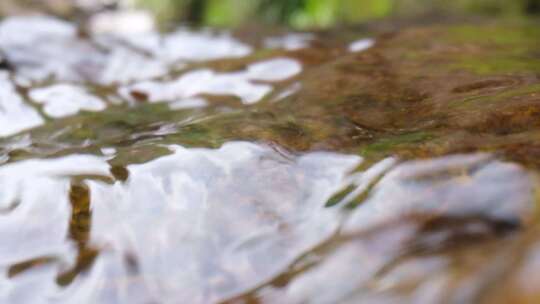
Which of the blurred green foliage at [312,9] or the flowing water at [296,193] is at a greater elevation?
the flowing water at [296,193]

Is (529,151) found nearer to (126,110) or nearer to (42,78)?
(126,110)

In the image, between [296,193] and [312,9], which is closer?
[296,193]

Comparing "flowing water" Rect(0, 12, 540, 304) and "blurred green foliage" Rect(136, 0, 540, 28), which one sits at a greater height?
"flowing water" Rect(0, 12, 540, 304)

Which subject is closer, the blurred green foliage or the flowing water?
the flowing water

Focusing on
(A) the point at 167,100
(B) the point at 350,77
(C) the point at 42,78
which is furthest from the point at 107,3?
(B) the point at 350,77

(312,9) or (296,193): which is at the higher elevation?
(296,193)
